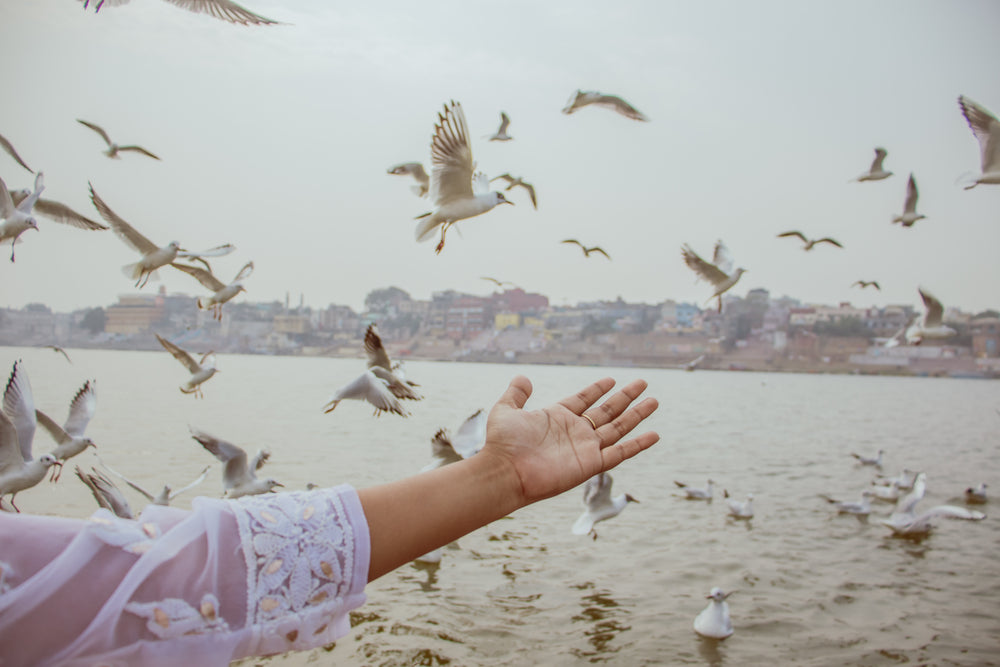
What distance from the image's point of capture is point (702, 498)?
931cm

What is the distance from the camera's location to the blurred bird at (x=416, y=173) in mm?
5953

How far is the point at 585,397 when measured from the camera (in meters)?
1.52

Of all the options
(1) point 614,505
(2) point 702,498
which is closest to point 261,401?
(2) point 702,498

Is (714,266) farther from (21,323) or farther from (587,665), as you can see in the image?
(21,323)

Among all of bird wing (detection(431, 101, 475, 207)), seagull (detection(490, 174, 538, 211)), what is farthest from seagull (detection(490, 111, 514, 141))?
bird wing (detection(431, 101, 475, 207))

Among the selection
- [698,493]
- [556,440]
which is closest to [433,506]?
[556,440]

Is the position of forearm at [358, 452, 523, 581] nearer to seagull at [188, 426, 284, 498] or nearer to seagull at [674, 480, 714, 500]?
seagull at [188, 426, 284, 498]

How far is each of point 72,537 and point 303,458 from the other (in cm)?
1088

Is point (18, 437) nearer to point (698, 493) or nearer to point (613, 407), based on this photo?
point (613, 407)

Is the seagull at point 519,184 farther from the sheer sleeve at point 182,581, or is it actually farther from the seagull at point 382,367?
the sheer sleeve at point 182,581

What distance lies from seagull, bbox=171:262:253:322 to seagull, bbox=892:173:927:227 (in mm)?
6483

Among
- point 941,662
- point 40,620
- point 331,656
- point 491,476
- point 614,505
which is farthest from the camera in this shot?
point 614,505

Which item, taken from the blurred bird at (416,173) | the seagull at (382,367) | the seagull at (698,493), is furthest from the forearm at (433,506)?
the seagull at (698,493)

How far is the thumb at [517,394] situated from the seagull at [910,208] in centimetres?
774
